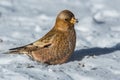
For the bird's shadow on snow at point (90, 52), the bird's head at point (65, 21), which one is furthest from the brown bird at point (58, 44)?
the bird's shadow on snow at point (90, 52)

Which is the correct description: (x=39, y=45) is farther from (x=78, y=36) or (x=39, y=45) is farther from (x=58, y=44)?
(x=78, y=36)

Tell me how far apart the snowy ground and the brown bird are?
0.12 m

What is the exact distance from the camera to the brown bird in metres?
7.37

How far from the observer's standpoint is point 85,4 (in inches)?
493

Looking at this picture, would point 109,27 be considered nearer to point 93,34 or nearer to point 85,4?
point 93,34

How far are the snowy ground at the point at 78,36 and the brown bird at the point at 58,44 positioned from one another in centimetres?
12

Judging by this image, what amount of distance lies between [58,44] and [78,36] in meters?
2.50

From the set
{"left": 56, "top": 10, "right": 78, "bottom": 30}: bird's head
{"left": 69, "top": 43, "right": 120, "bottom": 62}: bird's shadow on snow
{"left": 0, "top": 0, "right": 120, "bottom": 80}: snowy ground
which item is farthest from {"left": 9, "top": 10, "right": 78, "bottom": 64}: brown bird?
{"left": 69, "top": 43, "right": 120, "bottom": 62}: bird's shadow on snow

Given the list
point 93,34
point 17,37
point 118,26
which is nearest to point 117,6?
point 118,26

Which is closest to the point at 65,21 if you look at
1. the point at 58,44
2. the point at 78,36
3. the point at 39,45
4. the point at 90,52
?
the point at 58,44

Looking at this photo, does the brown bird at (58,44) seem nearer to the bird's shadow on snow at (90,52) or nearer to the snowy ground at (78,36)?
the snowy ground at (78,36)

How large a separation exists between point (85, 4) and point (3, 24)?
2.81 meters

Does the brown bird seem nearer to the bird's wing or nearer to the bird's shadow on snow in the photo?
the bird's wing

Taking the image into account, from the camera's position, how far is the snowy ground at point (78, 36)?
6.93m
